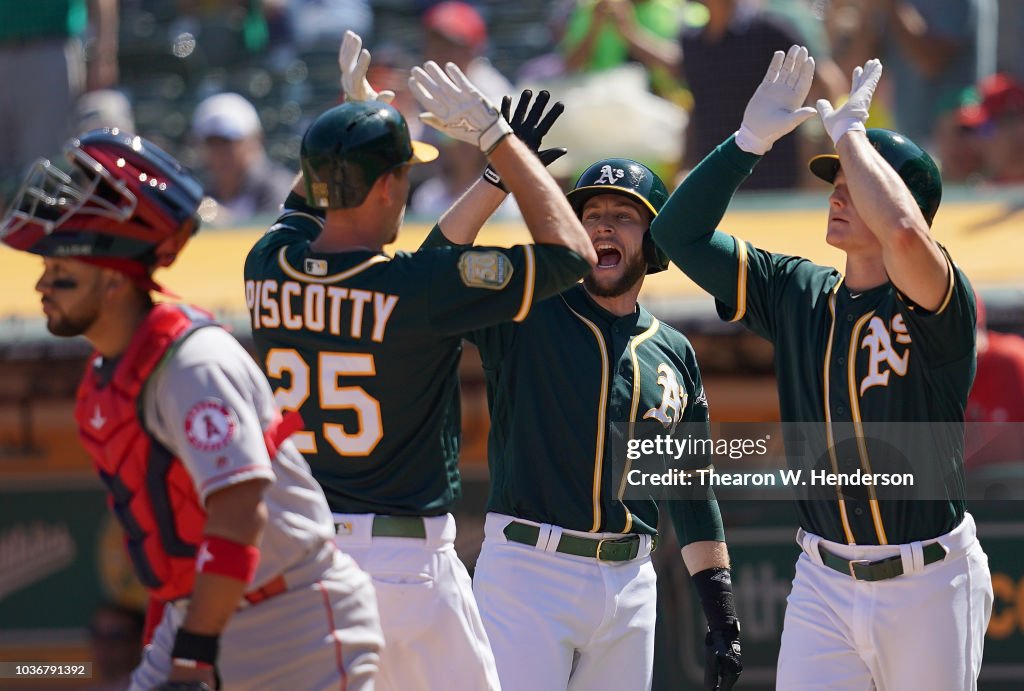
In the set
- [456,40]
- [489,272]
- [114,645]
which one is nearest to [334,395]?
[489,272]

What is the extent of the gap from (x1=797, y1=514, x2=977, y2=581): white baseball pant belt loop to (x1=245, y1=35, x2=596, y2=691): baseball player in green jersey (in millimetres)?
981

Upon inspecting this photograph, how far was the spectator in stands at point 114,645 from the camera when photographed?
6.04m

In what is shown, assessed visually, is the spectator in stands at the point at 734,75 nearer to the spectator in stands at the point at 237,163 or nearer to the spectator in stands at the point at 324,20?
the spectator in stands at the point at 237,163

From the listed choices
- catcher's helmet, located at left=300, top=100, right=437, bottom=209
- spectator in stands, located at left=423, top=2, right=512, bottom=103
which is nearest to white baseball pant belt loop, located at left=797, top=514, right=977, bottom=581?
catcher's helmet, located at left=300, top=100, right=437, bottom=209

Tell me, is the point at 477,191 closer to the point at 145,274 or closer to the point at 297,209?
the point at 297,209

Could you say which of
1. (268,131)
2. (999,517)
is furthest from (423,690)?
(268,131)

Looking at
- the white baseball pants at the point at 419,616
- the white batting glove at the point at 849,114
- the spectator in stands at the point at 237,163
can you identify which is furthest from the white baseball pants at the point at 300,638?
the spectator in stands at the point at 237,163

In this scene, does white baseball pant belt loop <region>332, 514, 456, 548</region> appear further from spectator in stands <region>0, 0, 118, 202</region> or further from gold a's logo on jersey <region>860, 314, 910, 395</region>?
spectator in stands <region>0, 0, 118, 202</region>

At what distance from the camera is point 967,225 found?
6.72m

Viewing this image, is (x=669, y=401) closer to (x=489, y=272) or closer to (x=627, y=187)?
(x=627, y=187)

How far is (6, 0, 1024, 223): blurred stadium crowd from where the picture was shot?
748cm

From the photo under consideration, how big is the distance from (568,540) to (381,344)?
86 cm

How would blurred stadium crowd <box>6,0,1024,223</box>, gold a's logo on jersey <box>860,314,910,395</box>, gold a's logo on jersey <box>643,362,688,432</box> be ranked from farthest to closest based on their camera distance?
1. blurred stadium crowd <box>6,0,1024,223</box>
2. gold a's logo on jersey <box>643,362,688,432</box>
3. gold a's logo on jersey <box>860,314,910,395</box>

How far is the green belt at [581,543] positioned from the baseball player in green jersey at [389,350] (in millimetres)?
353
